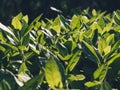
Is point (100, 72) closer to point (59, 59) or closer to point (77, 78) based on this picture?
point (77, 78)

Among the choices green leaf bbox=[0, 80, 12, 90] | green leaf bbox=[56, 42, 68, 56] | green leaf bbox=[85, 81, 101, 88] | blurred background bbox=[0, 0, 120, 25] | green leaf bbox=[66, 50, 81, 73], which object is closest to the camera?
green leaf bbox=[0, 80, 12, 90]

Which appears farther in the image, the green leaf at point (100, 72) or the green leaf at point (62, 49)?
the green leaf at point (62, 49)

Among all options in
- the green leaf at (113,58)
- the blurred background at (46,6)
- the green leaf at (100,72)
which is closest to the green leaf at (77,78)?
the green leaf at (100,72)

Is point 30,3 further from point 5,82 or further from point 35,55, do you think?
point 5,82

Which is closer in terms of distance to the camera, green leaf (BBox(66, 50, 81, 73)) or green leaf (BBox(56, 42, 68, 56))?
green leaf (BBox(66, 50, 81, 73))

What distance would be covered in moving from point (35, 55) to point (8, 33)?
28 centimetres

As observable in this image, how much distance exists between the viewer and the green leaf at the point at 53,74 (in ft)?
5.30

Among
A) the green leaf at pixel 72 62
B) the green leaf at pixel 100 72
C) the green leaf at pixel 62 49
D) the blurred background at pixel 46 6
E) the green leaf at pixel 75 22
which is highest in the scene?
the blurred background at pixel 46 6

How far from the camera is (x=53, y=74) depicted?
1637mm

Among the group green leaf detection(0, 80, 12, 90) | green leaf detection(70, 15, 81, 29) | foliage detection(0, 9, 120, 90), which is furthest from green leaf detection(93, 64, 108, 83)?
green leaf detection(70, 15, 81, 29)

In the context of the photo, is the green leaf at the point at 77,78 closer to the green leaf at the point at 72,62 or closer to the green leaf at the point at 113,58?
the green leaf at the point at 72,62

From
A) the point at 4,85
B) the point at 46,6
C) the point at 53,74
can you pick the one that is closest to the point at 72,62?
the point at 53,74

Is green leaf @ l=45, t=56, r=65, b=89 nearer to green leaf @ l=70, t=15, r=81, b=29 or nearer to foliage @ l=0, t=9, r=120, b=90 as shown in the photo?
foliage @ l=0, t=9, r=120, b=90

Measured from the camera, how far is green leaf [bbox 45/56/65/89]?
161cm
